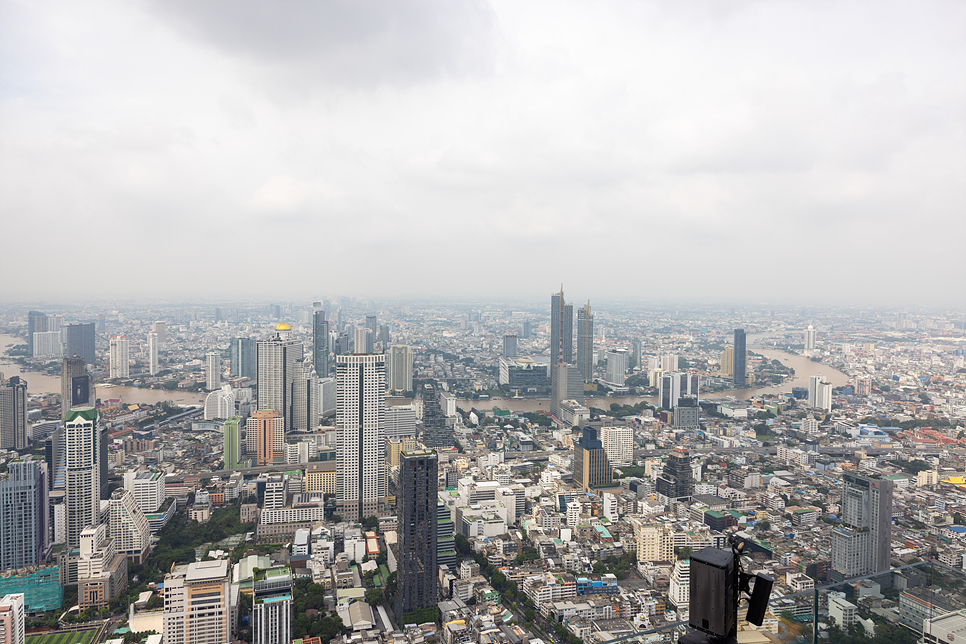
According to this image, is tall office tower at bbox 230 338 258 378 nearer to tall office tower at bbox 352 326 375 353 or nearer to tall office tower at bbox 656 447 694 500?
tall office tower at bbox 352 326 375 353

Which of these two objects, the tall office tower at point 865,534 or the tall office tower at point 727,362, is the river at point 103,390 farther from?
the tall office tower at point 727,362

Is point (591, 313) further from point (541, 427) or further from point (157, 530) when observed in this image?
point (157, 530)

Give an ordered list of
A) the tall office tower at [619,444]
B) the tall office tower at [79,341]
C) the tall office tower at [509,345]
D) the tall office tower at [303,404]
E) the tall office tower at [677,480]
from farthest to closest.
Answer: the tall office tower at [509,345], the tall office tower at [303,404], the tall office tower at [79,341], the tall office tower at [619,444], the tall office tower at [677,480]

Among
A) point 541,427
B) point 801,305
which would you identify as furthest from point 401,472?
point 801,305

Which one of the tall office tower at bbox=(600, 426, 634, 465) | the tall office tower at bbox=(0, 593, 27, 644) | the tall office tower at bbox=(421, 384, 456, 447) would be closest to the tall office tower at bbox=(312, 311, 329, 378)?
the tall office tower at bbox=(421, 384, 456, 447)

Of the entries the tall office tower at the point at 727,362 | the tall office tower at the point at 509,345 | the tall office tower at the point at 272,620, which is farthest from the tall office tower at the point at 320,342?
the tall office tower at the point at 727,362

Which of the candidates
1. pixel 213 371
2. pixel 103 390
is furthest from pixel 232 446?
pixel 213 371
